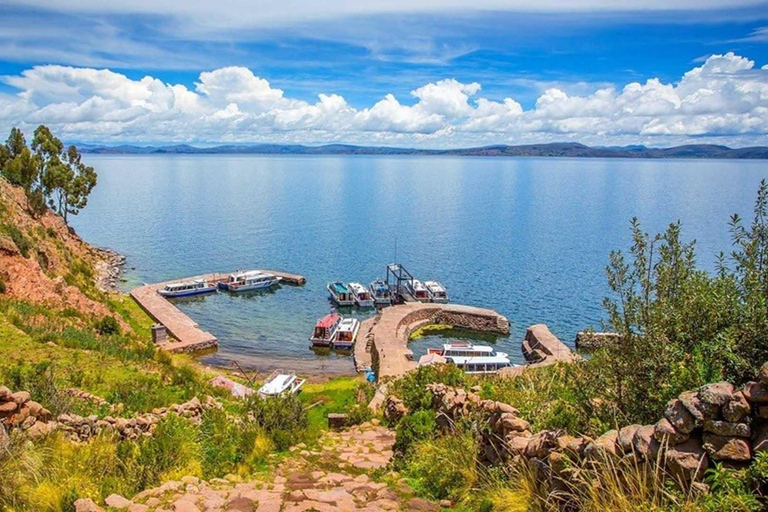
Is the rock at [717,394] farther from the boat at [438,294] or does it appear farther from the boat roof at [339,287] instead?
the boat roof at [339,287]

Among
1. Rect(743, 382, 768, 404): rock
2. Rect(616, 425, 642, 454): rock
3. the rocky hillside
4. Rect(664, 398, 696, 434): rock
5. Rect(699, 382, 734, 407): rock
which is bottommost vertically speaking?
the rocky hillside

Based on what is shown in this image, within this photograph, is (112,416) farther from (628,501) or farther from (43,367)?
(628,501)

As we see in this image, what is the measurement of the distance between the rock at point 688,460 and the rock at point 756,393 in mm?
726

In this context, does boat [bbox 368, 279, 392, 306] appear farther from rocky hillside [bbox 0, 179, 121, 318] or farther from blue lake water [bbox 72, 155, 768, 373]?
rocky hillside [bbox 0, 179, 121, 318]

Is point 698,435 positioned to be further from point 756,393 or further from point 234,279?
point 234,279

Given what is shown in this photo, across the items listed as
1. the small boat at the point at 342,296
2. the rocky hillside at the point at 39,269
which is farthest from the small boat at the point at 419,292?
the rocky hillside at the point at 39,269

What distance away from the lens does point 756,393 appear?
4.94 metres

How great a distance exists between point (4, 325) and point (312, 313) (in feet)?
93.6

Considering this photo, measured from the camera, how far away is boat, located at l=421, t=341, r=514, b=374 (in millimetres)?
32062

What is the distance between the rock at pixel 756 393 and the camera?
4887 mm

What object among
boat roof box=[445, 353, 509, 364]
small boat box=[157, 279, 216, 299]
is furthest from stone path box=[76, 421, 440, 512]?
small boat box=[157, 279, 216, 299]

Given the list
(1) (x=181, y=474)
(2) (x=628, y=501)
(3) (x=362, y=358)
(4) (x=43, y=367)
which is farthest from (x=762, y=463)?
(3) (x=362, y=358)

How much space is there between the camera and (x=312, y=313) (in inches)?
1795

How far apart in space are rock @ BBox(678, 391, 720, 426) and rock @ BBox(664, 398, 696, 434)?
0.05 metres
